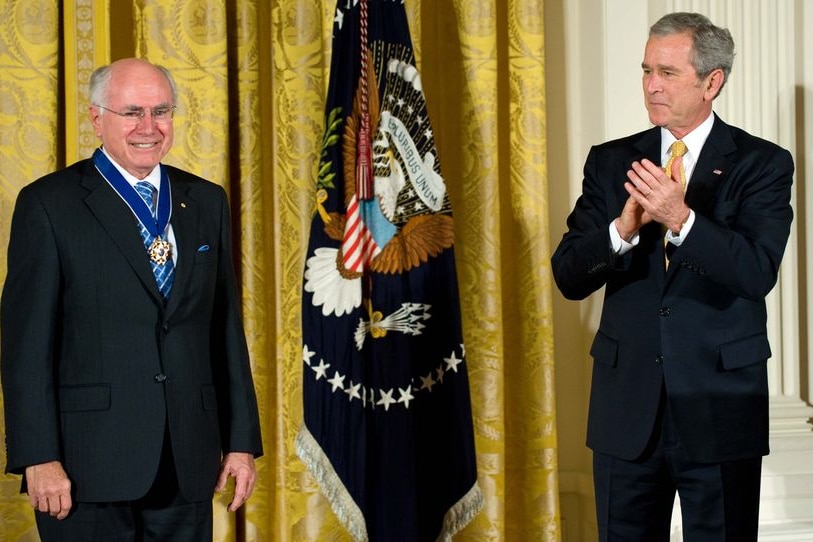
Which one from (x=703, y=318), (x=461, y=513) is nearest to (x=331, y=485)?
(x=461, y=513)

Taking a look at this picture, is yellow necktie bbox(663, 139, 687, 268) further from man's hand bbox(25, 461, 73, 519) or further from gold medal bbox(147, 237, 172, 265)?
man's hand bbox(25, 461, 73, 519)

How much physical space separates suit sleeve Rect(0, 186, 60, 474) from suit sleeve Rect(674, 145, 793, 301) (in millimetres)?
1462

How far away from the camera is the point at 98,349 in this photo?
7.51 feet

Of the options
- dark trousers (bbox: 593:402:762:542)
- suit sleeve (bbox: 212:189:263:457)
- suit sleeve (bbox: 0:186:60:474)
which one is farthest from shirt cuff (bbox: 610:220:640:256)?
suit sleeve (bbox: 0:186:60:474)

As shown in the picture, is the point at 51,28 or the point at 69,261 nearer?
the point at 69,261

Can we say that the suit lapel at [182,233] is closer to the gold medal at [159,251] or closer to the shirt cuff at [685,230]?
the gold medal at [159,251]

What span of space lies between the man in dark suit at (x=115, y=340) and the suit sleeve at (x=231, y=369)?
8 centimetres

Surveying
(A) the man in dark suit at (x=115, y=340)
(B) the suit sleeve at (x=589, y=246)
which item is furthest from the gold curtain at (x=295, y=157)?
(A) the man in dark suit at (x=115, y=340)

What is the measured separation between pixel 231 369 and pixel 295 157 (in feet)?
5.17

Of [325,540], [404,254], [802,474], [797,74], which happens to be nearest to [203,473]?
[404,254]

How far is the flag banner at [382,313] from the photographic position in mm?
3547

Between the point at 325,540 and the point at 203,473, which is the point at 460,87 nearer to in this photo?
the point at 325,540

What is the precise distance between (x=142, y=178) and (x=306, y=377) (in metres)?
1.32

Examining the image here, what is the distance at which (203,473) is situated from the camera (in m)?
2.38
